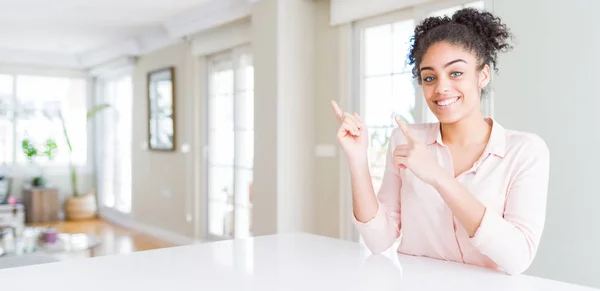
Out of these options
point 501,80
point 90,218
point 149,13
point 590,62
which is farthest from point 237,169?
point 90,218

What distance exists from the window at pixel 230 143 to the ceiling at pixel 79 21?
2.21 ft

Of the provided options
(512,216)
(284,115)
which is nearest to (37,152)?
(284,115)

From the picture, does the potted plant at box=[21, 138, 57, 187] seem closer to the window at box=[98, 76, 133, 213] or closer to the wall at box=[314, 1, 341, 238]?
the window at box=[98, 76, 133, 213]

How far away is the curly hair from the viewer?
1289 millimetres

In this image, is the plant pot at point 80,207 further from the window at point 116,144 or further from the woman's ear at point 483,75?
the woman's ear at point 483,75

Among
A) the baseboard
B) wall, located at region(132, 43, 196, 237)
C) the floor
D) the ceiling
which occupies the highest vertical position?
the ceiling

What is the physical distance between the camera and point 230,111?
5.42 metres

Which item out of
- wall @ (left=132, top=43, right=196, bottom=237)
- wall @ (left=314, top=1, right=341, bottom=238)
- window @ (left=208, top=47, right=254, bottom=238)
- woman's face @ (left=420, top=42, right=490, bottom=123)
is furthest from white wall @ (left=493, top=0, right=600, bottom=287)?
wall @ (left=132, top=43, right=196, bottom=237)

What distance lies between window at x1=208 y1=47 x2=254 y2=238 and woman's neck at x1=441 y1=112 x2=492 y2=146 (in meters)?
3.79

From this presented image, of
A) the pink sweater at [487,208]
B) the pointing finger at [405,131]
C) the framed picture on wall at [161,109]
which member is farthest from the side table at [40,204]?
the pointing finger at [405,131]

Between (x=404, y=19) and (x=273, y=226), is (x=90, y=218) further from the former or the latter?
(x=404, y=19)

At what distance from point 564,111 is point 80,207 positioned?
7.17 metres

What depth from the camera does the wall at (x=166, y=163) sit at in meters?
5.96

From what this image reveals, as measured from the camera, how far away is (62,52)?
799cm
